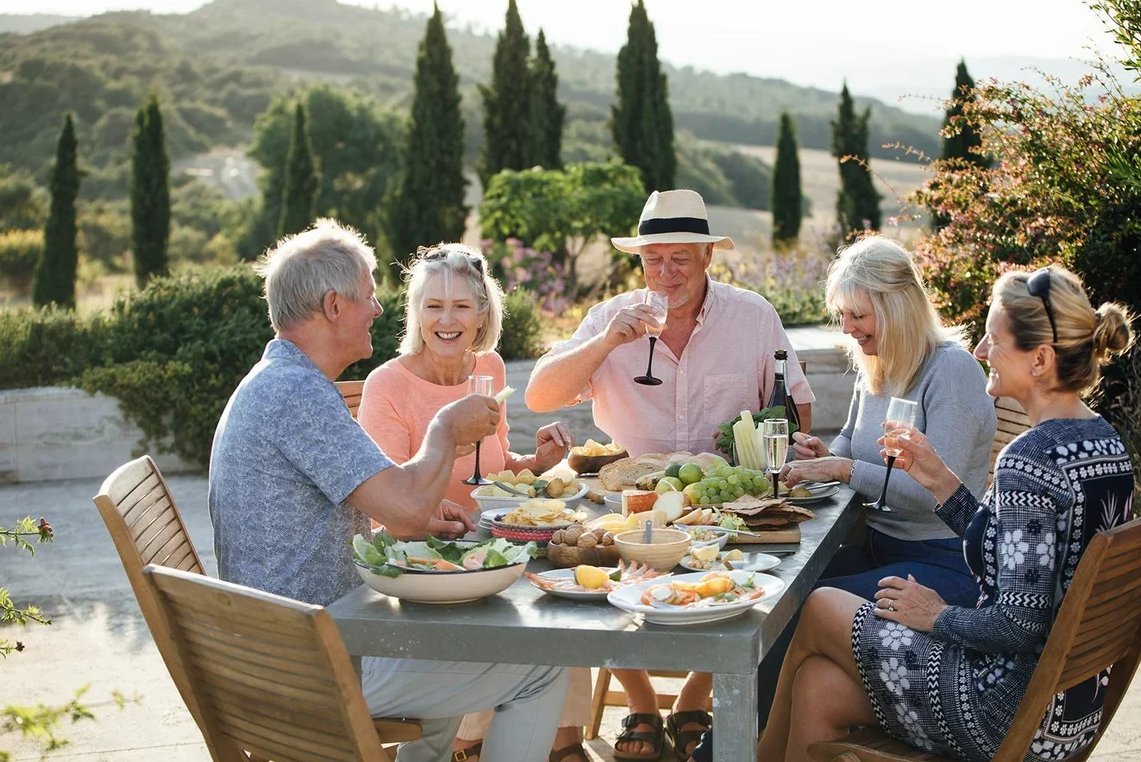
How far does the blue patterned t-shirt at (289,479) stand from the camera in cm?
269

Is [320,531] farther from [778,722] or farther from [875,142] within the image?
[875,142]

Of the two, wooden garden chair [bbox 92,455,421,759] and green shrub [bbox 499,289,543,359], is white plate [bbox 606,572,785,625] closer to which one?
wooden garden chair [bbox 92,455,421,759]

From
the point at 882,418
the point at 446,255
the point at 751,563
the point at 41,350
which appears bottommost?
the point at 41,350

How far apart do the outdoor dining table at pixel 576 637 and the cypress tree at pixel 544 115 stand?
13263 millimetres

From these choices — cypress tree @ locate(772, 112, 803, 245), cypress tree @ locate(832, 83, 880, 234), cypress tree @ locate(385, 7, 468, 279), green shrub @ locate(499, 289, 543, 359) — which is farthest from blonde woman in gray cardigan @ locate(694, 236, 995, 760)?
cypress tree @ locate(772, 112, 803, 245)

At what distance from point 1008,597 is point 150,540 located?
1.87 metres

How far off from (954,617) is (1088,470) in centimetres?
41

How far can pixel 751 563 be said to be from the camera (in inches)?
108

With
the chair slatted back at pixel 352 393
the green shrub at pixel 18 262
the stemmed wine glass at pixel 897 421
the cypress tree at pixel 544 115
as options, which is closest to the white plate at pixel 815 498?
the stemmed wine glass at pixel 897 421

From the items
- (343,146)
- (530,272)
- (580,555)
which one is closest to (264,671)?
(580,555)

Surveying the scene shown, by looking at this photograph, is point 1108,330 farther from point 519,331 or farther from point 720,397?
point 519,331

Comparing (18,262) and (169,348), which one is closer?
(169,348)

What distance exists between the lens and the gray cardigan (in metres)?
3.49

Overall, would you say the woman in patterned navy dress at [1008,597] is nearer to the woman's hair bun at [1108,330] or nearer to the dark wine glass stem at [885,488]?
the woman's hair bun at [1108,330]
